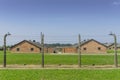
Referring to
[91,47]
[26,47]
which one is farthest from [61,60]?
[91,47]

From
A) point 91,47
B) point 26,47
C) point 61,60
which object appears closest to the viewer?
point 61,60

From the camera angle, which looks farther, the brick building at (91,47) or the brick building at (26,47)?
the brick building at (91,47)

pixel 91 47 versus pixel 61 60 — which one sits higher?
pixel 91 47

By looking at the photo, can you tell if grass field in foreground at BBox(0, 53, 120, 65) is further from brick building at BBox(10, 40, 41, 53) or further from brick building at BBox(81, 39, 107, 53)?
brick building at BBox(81, 39, 107, 53)

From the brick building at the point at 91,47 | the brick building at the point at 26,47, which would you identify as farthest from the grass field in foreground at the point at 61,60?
the brick building at the point at 91,47

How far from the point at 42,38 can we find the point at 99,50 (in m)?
48.9

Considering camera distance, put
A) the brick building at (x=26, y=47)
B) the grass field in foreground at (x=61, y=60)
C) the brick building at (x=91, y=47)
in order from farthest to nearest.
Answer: the brick building at (x=91, y=47) < the brick building at (x=26, y=47) < the grass field in foreground at (x=61, y=60)

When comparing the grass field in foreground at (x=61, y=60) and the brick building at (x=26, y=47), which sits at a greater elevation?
the brick building at (x=26, y=47)

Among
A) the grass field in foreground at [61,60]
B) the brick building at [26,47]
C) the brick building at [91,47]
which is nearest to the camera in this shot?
the grass field in foreground at [61,60]

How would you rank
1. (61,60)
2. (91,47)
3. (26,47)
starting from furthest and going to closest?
1. (91,47)
2. (26,47)
3. (61,60)

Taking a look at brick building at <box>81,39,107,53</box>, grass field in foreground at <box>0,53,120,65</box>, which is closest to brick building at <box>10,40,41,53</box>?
brick building at <box>81,39,107,53</box>

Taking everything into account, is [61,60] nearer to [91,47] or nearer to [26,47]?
[26,47]

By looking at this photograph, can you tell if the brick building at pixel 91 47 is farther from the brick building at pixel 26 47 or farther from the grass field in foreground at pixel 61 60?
the grass field in foreground at pixel 61 60

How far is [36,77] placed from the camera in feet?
35.2
